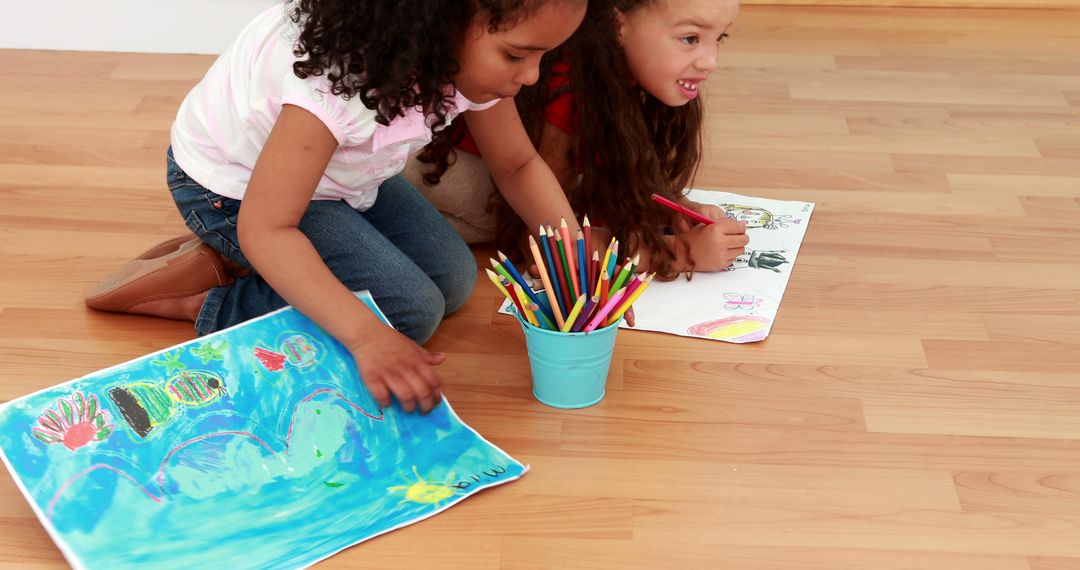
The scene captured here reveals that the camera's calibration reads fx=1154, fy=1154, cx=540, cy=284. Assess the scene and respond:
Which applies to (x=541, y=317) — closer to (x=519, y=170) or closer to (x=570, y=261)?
(x=570, y=261)

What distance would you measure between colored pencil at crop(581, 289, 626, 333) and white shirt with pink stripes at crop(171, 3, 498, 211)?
0.81 ft

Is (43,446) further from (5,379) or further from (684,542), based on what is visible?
(684,542)

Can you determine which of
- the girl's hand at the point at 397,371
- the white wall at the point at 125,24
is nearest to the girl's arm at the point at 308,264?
the girl's hand at the point at 397,371

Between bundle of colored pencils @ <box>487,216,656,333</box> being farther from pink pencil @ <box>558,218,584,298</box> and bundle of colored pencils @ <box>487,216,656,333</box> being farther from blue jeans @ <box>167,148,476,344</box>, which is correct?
blue jeans @ <box>167,148,476,344</box>

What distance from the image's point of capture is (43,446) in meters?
0.94

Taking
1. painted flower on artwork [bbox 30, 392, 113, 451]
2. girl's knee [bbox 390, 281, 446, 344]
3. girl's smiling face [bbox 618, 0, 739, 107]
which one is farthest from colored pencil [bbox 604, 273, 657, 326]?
painted flower on artwork [bbox 30, 392, 113, 451]

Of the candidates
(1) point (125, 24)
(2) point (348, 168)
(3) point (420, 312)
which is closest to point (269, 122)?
(2) point (348, 168)

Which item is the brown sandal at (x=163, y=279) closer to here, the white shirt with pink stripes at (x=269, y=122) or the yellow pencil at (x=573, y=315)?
the white shirt with pink stripes at (x=269, y=122)

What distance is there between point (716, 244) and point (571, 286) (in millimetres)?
327

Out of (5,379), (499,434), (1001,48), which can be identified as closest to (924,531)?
(499,434)

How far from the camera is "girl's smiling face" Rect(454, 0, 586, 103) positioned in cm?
94

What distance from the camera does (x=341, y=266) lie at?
1199mm

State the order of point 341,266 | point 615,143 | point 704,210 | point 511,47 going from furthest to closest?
point 704,210, point 615,143, point 341,266, point 511,47

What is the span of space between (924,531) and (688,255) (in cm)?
46
